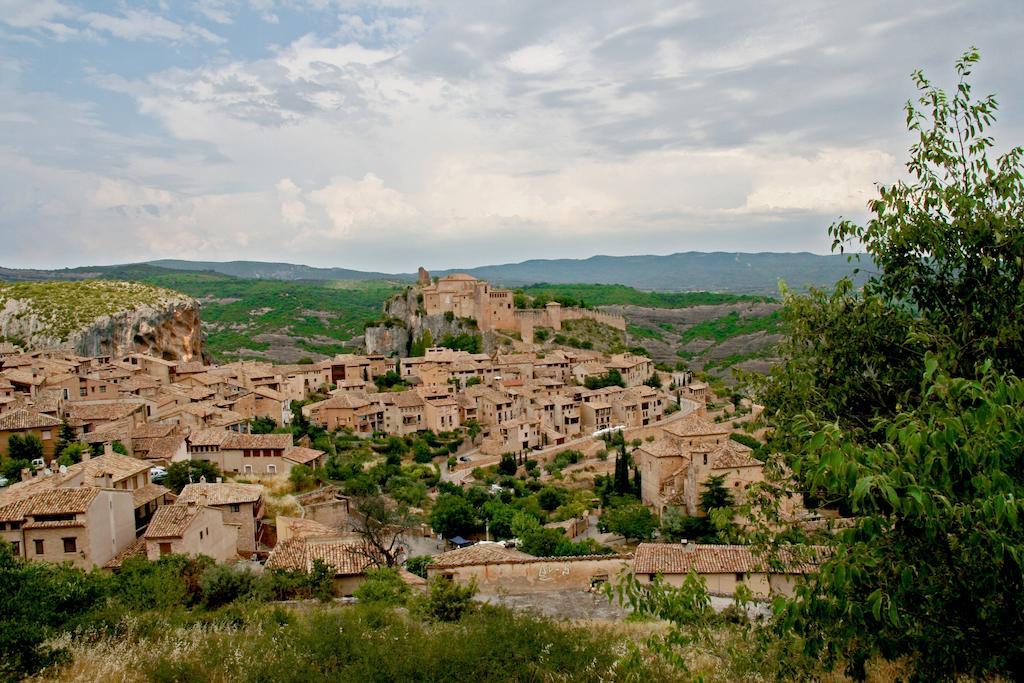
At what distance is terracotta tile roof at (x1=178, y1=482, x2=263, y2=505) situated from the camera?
843 inches

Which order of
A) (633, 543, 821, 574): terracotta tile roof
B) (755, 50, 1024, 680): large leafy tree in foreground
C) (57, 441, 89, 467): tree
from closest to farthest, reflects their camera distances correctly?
(755, 50, 1024, 680): large leafy tree in foreground
(633, 543, 821, 574): terracotta tile roof
(57, 441, 89, 467): tree

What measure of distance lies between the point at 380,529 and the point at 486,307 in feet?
172

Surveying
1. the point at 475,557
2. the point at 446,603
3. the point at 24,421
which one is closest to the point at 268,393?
the point at 24,421

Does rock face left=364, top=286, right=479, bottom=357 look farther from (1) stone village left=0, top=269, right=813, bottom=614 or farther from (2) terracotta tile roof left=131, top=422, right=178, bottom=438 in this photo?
(2) terracotta tile roof left=131, top=422, right=178, bottom=438

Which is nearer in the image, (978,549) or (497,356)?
(978,549)

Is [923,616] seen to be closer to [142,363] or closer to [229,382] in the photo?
[229,382]

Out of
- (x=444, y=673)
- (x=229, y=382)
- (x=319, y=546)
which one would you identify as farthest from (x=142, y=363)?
(x=444, y=673)

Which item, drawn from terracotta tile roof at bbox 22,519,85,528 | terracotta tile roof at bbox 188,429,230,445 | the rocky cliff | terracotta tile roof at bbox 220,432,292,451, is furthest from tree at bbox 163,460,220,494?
the rocky cliff

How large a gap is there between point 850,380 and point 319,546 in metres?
15.0

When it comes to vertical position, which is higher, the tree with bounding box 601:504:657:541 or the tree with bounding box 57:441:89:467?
the tree with bounding box 57:441:89:467

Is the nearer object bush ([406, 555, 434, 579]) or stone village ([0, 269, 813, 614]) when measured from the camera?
stone village ([0, 269, 813, 614])

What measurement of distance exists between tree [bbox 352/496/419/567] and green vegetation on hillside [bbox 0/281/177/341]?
131ft

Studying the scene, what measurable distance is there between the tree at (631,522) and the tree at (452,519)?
5.44 meters

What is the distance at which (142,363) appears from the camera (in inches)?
1818
